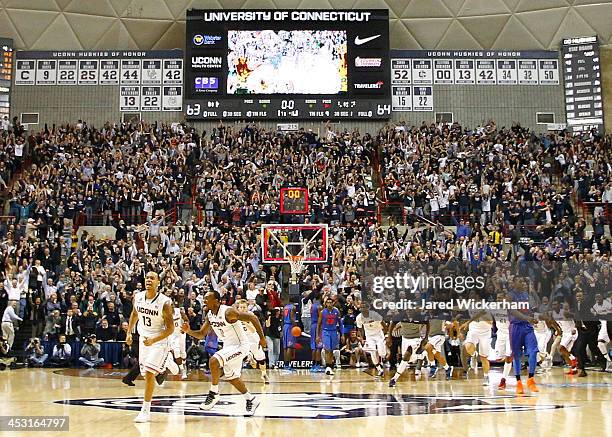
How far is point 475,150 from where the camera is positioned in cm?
3338

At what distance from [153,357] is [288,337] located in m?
11.1

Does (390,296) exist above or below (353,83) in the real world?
below

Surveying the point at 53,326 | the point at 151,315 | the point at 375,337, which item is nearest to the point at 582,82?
the point at 375,337

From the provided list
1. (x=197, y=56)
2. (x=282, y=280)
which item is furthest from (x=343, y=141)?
(x=282, y=280)

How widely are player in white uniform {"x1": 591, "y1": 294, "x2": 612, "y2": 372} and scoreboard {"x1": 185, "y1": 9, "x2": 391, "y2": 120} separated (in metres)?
18.7

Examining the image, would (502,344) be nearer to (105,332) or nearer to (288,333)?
(288,333)

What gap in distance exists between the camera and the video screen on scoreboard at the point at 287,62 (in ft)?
121

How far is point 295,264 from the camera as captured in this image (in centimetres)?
2559

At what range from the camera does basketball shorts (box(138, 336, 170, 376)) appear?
1132cm

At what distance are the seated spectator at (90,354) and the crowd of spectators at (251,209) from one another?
0.05m

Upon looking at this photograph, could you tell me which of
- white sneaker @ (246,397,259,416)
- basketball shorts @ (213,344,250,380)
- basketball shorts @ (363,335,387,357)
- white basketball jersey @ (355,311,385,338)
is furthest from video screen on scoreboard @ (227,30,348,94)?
white sneaker @ (246,397,259,416)

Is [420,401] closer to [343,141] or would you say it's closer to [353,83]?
[343,141]

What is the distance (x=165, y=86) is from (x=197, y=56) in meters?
2.99

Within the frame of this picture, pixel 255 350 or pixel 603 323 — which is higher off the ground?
pixel 603 323
